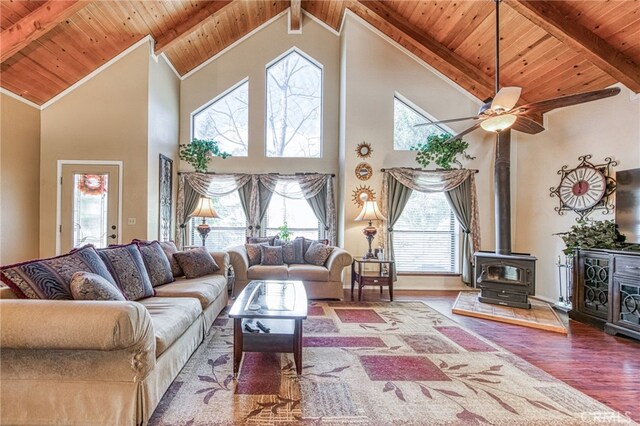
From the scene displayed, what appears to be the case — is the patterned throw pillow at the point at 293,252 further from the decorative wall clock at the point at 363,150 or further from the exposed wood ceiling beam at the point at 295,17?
the exposed wood ceiling beam at the point at 295,17

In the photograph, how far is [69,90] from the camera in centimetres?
492

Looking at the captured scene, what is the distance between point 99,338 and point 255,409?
39.5 inches

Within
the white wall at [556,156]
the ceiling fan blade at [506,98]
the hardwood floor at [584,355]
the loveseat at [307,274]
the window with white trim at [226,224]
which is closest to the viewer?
the hardwood floor at [584,355]

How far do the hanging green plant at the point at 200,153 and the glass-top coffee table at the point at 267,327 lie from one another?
385 cm

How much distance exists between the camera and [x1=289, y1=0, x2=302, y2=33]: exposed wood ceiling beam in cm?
567

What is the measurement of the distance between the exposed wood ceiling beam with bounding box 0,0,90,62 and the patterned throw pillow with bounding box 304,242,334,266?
418 cm

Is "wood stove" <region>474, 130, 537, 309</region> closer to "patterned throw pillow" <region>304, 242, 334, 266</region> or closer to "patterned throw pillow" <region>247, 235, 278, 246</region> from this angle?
"patterned throw pillow" <region>304, 242, 334, 266</region>

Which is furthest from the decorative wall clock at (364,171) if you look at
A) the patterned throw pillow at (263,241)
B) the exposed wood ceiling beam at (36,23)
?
the exposed wood ceiling beam at (36,23)

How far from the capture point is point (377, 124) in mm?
5758

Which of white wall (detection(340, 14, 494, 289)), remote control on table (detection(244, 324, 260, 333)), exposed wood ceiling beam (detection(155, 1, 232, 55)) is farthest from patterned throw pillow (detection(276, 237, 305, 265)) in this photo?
exposed wood ceiling beam (detection(155, 1, 232, 55))

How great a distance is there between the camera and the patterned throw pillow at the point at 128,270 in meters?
2.67

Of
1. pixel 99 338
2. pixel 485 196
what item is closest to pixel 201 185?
pixel 99 338

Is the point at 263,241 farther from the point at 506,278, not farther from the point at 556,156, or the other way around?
the point at 556,156

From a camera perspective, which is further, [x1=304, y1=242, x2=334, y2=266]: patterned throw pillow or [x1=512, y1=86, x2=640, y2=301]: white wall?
[x1=304, y1=242, x2=334, y2=266]: patterned throw pillow
